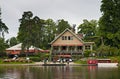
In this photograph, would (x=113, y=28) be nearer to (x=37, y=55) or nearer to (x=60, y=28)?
(x=37, y=55)

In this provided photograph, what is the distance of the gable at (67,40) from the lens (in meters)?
103

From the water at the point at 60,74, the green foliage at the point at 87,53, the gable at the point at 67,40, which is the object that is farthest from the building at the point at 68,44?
the water at the point at 60,74

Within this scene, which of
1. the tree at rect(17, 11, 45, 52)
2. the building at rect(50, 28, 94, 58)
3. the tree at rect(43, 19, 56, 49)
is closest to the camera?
the tree at rect(17, 11, 45, 52)

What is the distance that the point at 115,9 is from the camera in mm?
91062

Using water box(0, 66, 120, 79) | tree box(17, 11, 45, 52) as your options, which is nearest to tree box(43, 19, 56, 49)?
tree box(17, 11, 45, 52)

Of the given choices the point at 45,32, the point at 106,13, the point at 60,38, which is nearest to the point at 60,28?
the point at 45,32

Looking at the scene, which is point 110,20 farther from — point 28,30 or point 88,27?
point 88,27

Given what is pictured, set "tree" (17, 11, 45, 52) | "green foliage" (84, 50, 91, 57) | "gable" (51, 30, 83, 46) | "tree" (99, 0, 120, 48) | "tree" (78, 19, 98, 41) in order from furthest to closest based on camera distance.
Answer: "tree" (78, 19, 98, 41), "gable" (51, 30, 83, 46), "tree" (17, 11, 45, 52), "green foliage" (84, 50, 91, 57), "tree" (99, 0, 120, 48)

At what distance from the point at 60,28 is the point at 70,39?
33578 mm

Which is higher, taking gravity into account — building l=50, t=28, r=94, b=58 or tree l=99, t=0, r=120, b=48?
tree l=99, t=0, r=120, b=48

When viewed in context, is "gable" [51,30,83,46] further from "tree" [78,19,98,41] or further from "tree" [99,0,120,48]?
"tree" [78,19,98,41]

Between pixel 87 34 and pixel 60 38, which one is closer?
pixel 60 38

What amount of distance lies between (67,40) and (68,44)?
3.75 ft

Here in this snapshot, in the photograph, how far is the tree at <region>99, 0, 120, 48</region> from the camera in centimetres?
9038
